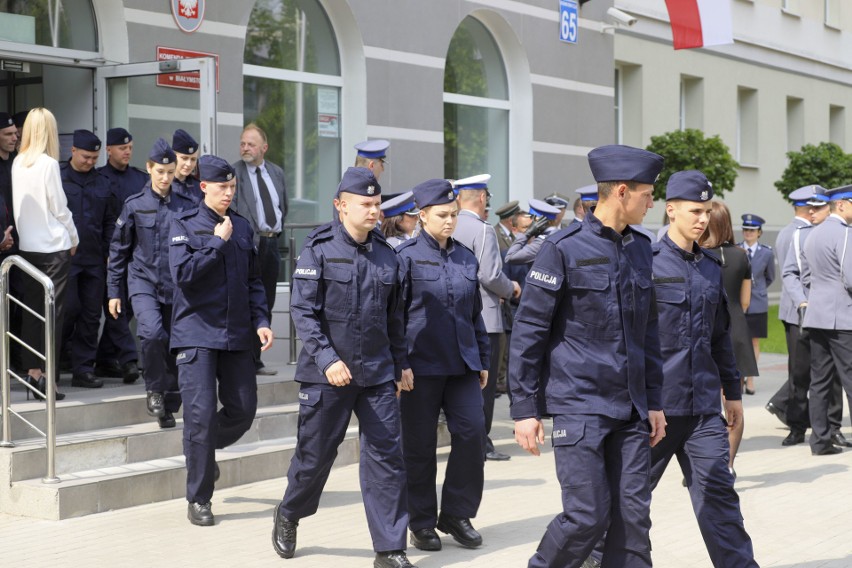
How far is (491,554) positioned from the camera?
688 cm

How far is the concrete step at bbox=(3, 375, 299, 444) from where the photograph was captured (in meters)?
8.34

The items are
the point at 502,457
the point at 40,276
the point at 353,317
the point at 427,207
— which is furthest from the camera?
the point at 502,457

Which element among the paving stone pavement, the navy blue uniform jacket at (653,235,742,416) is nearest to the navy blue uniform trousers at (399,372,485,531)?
the paving stone pavement

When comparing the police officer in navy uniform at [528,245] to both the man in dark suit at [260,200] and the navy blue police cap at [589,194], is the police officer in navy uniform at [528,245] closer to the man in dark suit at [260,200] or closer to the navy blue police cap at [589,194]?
the navy blue police cap at [589,194]

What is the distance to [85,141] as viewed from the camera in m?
9.74

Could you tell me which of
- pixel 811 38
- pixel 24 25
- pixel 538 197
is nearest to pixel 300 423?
pixel 24 25

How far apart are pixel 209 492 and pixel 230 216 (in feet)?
5.41

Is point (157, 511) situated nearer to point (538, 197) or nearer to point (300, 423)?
point (300, 423)

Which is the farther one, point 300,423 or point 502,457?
point 502,457

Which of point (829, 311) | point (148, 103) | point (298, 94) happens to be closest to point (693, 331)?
point (829, 311)

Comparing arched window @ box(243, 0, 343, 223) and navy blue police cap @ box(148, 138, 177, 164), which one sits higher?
arched window @ box(243, 0, 343, 223)

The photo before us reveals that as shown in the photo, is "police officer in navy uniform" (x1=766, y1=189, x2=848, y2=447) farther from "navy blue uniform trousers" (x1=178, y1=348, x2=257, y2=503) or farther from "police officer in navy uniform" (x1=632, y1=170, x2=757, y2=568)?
"navy blue uniform trousers" (x1=178, y1=348, x2=257, y2=503)

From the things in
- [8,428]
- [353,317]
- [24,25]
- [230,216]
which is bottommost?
[8,428]

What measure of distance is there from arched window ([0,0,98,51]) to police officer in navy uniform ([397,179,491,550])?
4999 mm
